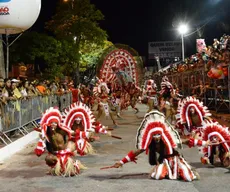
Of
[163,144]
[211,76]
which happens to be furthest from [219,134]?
[211,76]

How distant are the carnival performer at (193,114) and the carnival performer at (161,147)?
8.39ft

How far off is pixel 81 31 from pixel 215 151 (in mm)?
30345

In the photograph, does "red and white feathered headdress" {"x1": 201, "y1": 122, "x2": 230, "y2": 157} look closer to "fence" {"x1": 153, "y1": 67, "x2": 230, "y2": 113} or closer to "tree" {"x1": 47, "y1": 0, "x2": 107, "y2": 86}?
"fence" {"x1": 153, "y1": 67, "x2": 230, "y2": 113}

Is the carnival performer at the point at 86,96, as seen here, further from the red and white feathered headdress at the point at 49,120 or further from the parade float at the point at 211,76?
the red and white feathered headdress at the point at 49,120

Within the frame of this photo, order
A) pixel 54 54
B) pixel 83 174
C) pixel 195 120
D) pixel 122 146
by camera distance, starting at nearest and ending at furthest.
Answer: pixel 83 174, pixel 195 120, pixel 122 146, pixel 54 54

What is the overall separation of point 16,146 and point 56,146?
3.64m

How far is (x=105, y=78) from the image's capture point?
18469 mm

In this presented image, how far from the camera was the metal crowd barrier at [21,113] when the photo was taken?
1084 cm

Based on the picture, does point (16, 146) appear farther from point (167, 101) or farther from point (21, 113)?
point (167, 101)

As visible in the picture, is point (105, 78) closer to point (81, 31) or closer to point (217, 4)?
point (81, 31)

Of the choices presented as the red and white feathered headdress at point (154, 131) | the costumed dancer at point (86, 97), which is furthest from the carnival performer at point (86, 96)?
the red and white feathered headdress at point (154, 131)

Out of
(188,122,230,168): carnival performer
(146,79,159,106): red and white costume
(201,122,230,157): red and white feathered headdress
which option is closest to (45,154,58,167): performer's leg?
(188,122,230,168): carnival performer

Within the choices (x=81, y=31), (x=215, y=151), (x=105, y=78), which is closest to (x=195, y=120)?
(x=215, y=151)

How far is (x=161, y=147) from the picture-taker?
670 cm
